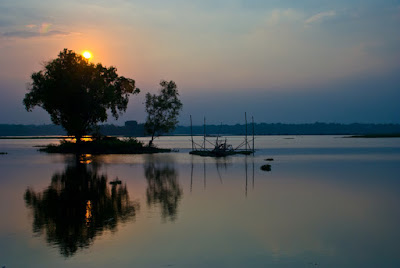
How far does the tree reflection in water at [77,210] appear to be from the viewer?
15648 mm

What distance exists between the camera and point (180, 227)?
1784 cm

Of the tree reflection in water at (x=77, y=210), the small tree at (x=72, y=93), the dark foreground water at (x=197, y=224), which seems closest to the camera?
the dark foreground water at (x=197, y=224)

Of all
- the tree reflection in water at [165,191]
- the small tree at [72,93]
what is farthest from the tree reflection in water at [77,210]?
the small tree at [72,93]

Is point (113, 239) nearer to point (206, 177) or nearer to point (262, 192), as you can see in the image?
point (262, 192)

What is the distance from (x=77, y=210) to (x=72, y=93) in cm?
5014

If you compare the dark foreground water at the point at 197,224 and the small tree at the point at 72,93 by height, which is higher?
the small tree at the point at 72,93

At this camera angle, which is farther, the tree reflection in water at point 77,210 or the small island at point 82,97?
the small island at point 82,97

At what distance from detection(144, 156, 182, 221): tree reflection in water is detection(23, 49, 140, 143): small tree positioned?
1253 inches

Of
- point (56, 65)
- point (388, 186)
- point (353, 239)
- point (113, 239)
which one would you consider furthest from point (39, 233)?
point (56, 65)

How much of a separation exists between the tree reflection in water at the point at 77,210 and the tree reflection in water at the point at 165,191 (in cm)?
149

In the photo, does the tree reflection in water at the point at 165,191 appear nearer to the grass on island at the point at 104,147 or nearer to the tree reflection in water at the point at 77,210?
the tree reflection in water at the point at 77,210

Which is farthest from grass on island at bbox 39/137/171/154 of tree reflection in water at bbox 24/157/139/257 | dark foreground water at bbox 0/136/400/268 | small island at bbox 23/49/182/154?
tree reflection in water at bbox 24/157/139/257

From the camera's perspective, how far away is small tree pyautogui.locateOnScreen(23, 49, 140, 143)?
67.9 m

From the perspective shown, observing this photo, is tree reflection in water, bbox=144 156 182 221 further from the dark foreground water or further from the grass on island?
the grass on island
